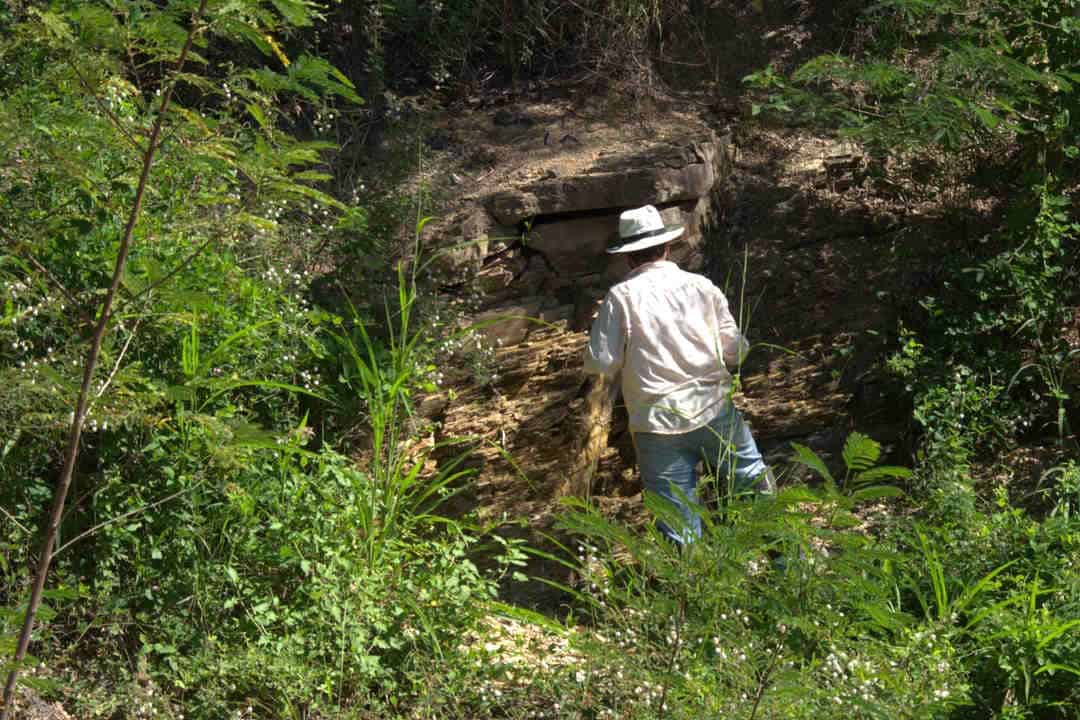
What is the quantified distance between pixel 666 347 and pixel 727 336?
310 mm

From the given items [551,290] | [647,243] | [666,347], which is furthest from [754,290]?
[666,347]

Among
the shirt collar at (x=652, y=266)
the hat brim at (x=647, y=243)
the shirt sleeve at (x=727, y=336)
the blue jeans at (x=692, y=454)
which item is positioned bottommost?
the blue jeans at (x=692, y=454)

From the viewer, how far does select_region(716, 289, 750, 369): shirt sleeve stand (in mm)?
5426

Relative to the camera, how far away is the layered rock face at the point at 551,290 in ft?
20.8

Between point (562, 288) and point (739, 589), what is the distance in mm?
3234

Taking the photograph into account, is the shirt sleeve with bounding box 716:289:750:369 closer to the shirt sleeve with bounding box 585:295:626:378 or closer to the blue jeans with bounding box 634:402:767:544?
the blue jeans with bounding box 634:402:767:544

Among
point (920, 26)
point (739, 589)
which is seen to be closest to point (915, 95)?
point (920, 26)

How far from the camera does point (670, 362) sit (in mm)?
5289

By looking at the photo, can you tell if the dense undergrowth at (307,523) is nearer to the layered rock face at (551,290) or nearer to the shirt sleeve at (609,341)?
the layered rock face at (551,290)

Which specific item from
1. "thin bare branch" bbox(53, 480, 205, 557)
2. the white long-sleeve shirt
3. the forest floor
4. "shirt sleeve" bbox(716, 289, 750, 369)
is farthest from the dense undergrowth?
"shirt sleeve" bbox(716, 289, 750, 369)

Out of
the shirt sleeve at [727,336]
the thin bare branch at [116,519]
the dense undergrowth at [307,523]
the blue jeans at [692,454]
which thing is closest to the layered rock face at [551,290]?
→ the dense undergrowth at [307,523]

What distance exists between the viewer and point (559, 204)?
22.3ft

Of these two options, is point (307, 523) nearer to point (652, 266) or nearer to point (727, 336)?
point (652, 266)

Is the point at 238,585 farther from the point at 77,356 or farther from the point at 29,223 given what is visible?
the point at 29,223
